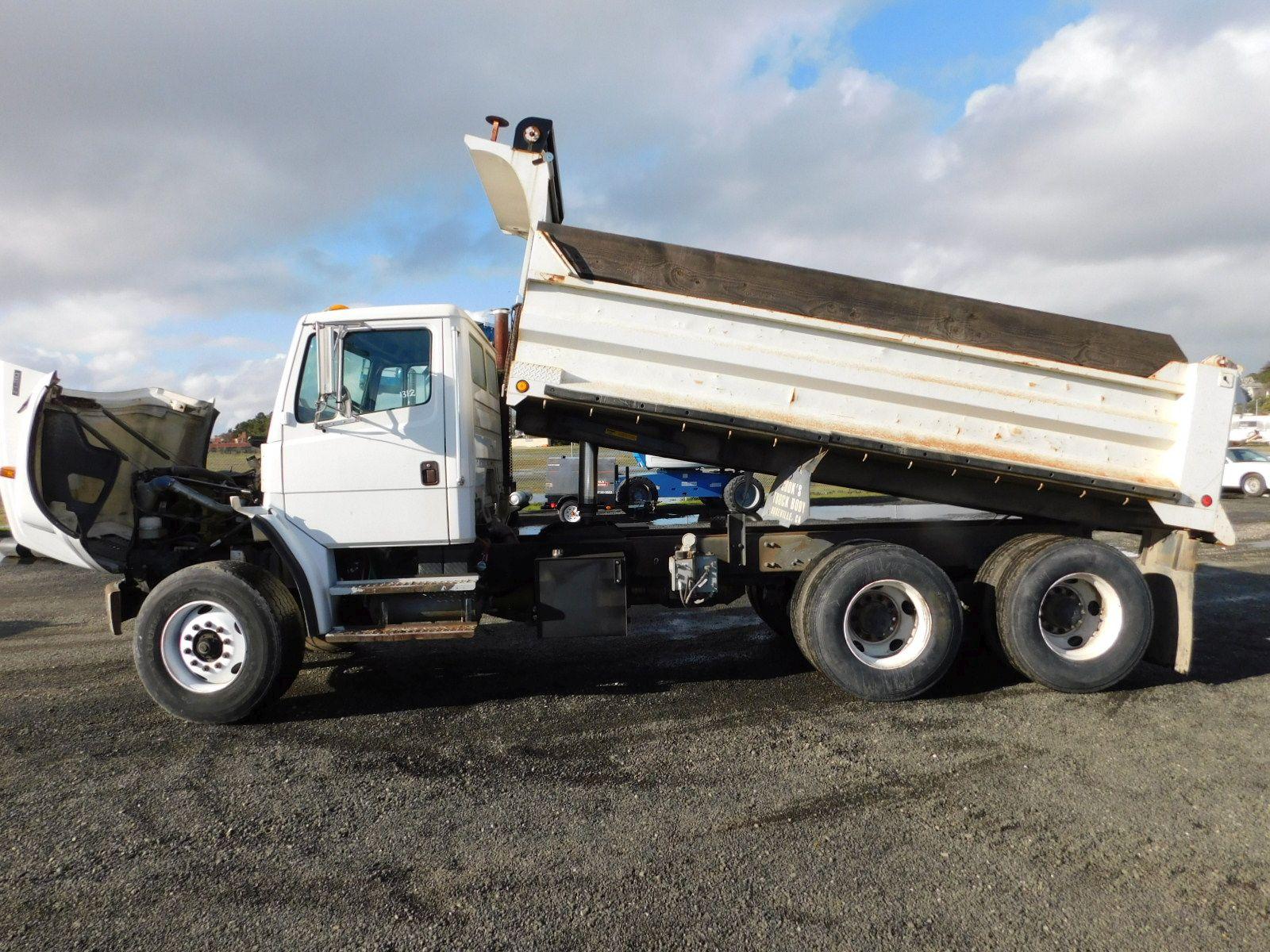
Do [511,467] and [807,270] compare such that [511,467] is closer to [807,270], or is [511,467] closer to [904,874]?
[807,270]

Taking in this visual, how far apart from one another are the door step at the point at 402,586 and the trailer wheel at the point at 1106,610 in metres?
3.70

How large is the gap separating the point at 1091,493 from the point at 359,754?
5150mm

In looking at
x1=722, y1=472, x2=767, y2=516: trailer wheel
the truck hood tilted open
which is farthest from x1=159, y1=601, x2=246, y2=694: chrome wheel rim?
x1=722, y1=472, x2=767, y2=516: trailer wheel

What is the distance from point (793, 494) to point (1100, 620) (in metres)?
2.32

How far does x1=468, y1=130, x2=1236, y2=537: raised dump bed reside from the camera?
16.3 ft

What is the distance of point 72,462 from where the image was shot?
17.8 feet

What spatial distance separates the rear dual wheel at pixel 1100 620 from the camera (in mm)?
5285

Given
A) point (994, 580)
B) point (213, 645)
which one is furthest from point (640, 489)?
point (213, 645)

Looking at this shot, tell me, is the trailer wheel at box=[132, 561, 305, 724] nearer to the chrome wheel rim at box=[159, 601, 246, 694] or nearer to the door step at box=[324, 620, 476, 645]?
the chrome wheel rim at box=[159, 601, 246, 694]

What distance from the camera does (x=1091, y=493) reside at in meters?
5.51

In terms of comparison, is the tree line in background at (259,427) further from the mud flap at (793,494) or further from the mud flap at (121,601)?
the mud flap at (793,494)

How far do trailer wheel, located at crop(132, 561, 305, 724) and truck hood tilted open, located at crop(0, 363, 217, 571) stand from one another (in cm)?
84

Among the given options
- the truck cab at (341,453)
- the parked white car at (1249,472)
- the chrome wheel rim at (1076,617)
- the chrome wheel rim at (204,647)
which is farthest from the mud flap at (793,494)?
the parked white car at (1249,472)

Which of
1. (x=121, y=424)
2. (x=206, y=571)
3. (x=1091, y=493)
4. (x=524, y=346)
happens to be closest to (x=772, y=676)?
(x=1091, y=493)
